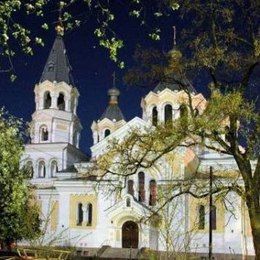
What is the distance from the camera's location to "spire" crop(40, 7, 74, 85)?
52.6 metres

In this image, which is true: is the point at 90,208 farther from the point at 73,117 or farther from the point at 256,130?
the point at 256,130

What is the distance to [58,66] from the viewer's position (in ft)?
176

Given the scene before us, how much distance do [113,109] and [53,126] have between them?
8556 millimetres

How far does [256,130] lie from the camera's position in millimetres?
15602

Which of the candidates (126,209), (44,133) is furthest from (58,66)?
(126,209)

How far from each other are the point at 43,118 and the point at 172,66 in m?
35.3

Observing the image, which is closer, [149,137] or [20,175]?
[149,137]

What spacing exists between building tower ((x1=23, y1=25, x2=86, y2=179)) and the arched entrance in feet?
32.3

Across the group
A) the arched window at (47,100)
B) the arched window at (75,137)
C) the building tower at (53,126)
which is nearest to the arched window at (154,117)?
the building tower at (53,126)

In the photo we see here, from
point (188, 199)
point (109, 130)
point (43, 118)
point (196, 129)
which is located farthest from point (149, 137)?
point (109, 130)

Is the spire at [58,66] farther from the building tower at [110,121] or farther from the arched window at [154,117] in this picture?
the arched window at [154,117]

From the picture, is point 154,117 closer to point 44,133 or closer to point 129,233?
point 129,233

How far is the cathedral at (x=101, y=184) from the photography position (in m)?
41.6

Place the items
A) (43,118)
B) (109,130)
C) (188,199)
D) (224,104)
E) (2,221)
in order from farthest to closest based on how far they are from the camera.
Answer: (109,130)
(43,118)
(188,199)
(2,221)
(224,104)
